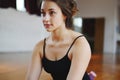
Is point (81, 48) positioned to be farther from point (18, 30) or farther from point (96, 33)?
point (96, 33)

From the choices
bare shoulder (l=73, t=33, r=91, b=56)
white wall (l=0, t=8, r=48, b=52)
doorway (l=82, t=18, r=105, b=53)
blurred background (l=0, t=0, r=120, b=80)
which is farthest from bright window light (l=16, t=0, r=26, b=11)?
bare shoulder (l=73, t=33, r=91, b=56)

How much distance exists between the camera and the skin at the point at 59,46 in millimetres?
1101

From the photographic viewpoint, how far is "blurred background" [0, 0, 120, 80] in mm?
7794

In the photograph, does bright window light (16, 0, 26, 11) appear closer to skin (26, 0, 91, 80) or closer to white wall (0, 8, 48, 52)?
white wall (0, 8, 48, 52)

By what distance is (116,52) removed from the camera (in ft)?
43.4

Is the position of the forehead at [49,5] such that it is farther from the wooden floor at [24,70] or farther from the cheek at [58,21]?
the wooden floor at [24,70]

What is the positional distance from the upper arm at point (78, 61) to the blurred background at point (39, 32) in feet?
13.6

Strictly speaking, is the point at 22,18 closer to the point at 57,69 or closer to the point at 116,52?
the point at 116,52

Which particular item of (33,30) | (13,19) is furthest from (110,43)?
(13,19)

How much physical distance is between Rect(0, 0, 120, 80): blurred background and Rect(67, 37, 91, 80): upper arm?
13.6 feet

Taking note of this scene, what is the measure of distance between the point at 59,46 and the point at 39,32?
10.3 meters

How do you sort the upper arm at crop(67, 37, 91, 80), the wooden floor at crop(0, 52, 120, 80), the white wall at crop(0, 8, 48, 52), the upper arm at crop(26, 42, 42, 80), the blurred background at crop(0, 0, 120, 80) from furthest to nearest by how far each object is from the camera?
the white wall at crop(0, 8, 48, 52)
the blurred background at crop(0, 0, 120, 80)
the wooden floor at crop(0, 52, 120, 80)
the upper arm at crop(26, 42, 42, 80)
the upper arm at crop(67, 37, 91, 80)

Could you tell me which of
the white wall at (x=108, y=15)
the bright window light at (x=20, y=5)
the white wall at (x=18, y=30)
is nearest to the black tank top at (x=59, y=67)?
the white wall at (x=18, y=30)

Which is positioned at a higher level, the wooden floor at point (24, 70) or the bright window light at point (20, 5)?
the bright window light at point (20, 5)
